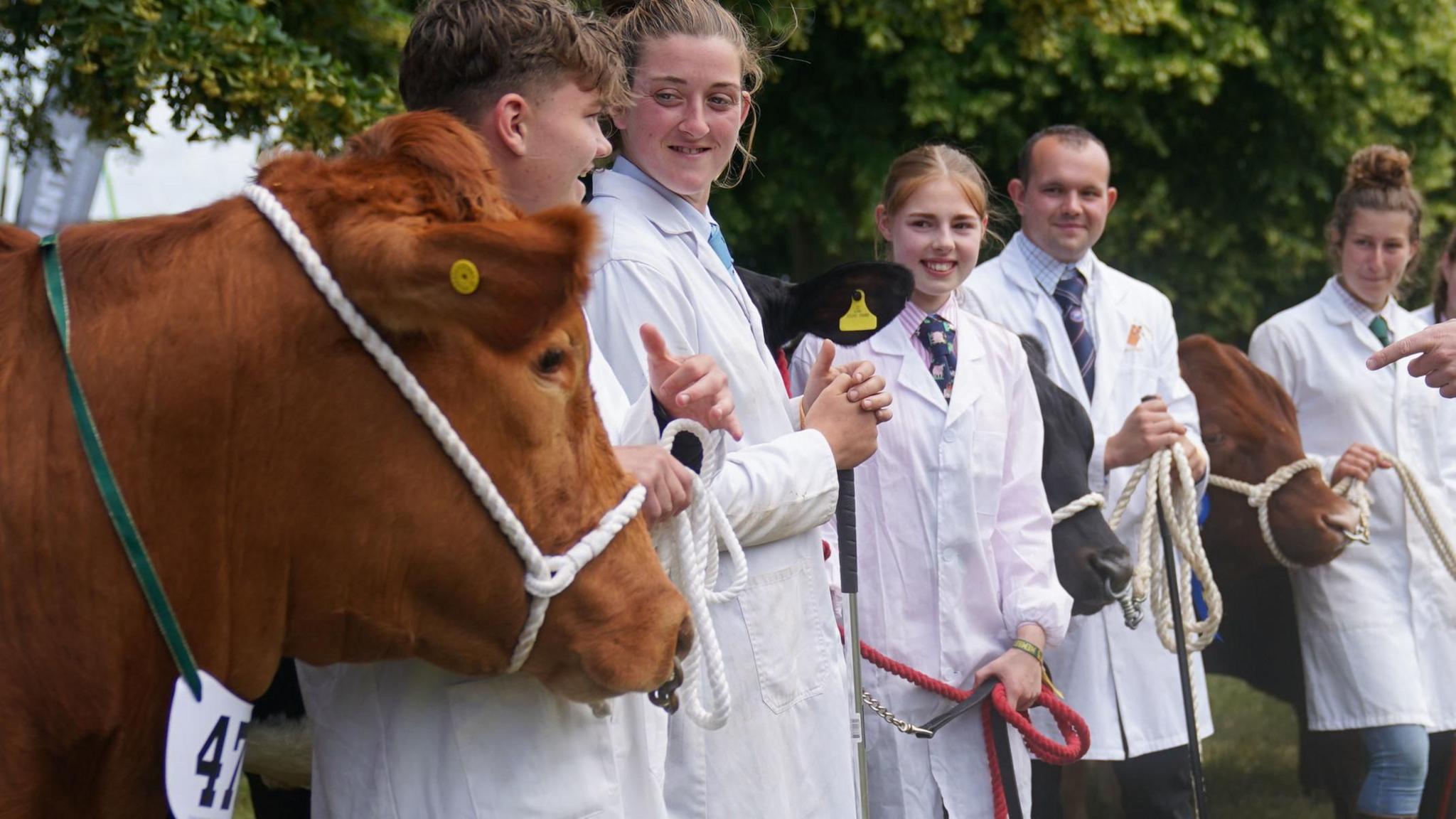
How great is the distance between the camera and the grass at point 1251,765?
20.7 ft

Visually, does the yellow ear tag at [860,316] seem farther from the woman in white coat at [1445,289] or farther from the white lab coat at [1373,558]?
the woman in white coat at [1445,289]

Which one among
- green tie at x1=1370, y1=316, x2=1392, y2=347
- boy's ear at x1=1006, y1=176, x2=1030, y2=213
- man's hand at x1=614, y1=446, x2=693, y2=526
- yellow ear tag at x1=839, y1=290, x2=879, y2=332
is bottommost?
man's hand at x1=614, y1=446, x2=693, y2=526

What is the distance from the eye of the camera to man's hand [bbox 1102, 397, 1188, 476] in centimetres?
427

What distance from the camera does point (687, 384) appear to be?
214 cm

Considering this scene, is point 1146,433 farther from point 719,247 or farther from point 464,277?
point 464,277

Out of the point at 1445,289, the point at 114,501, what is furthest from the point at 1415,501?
the point at 114,501

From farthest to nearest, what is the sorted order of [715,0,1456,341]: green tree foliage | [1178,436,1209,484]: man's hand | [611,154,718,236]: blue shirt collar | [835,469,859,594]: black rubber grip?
[715,0,1456,341]: green tree foliage < [1178,436,1209,484]: man's hand < [835,469,859,594]: black rubber grip < [611,154,718,236]: blue shirt collar

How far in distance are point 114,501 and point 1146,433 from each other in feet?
10.8

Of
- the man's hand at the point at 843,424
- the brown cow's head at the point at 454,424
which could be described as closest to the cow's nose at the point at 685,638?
the brown cow's head at the point at 454,424

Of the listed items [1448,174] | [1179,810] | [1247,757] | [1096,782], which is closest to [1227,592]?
[1179,810]

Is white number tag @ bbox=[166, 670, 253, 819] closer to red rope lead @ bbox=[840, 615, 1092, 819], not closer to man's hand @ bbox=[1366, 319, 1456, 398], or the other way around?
red rope lead @ bbox=[840, 615, 1092, 819]

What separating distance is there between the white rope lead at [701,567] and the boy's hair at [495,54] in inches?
22.8

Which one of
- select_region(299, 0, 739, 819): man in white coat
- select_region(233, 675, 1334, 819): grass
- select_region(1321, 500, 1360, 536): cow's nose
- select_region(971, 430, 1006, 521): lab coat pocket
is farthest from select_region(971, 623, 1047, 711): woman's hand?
select_region(233, 675, 1334, 819): grass

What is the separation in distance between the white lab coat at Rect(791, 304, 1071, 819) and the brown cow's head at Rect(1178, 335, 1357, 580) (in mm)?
1698
